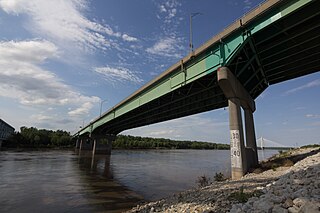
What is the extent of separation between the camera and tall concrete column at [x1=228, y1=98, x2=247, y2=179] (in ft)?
55.7

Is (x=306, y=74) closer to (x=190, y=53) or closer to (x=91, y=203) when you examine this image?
(x=190, y=53)

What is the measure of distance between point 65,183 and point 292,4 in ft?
79.2

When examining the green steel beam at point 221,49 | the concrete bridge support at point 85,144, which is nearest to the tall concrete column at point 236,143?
the green steel beam at point 221,49

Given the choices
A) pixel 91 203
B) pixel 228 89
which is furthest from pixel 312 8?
pixel 91 203

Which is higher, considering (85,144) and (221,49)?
(221,49)

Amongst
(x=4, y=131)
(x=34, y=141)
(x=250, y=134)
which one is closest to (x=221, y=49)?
(x=250, y=134)

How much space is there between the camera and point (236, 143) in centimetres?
1770

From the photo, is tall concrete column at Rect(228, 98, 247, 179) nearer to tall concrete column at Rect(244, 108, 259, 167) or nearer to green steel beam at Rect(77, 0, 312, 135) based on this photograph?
green steel beam at Rect(77, 0, 312, 135)

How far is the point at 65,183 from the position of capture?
66.2ft

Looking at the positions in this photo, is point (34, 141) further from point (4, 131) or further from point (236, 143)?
point (236, 143)

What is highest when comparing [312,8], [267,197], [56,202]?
[312,8]

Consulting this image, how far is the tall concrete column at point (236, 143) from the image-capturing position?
17.0 metres

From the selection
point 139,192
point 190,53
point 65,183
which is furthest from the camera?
point 190,53

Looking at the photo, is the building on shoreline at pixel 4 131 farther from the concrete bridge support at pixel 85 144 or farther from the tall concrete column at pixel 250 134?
the tall concrete column at pixel 250 134
